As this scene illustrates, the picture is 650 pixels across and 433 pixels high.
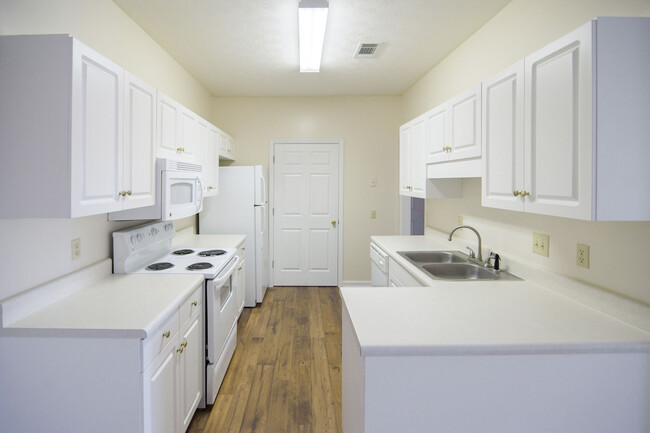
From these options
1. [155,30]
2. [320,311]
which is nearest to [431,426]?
[320,311]

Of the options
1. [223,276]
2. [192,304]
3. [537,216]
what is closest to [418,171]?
[537,216]

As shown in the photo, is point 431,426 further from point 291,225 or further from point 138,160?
point 291,225

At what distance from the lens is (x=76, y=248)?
1956 millimetres

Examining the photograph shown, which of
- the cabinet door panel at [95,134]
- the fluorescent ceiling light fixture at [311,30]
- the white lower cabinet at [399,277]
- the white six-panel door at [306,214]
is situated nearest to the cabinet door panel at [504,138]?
the white lower cabinet at [399,277]

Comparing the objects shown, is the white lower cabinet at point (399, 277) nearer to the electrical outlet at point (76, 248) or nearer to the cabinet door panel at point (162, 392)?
the cabinet door panel at point (162, 392)

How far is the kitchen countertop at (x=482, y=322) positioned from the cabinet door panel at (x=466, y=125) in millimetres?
825

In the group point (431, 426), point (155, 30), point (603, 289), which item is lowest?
point (431, 426)

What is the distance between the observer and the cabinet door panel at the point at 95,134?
56.1 inches

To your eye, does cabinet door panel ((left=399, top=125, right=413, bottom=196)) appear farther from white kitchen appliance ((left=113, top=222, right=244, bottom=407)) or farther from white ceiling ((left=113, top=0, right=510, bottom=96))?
white kitchen appliance ((left=113, top=222, right=244, bottom=407))

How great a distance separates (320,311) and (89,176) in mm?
2977

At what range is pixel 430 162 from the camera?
282cm

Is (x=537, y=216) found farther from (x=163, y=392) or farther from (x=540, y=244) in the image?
(x=163, y=392)

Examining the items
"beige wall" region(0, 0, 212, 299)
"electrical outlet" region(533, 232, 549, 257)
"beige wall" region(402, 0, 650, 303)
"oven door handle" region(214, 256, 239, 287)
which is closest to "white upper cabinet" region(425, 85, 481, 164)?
"beige wall" region(402, 0, 650, 303)

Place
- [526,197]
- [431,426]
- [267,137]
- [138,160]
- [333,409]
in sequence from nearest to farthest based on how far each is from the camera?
1. [431,426]
2. [526,197]
3. [138,160]
4. [333,409]
5. [267,137]
